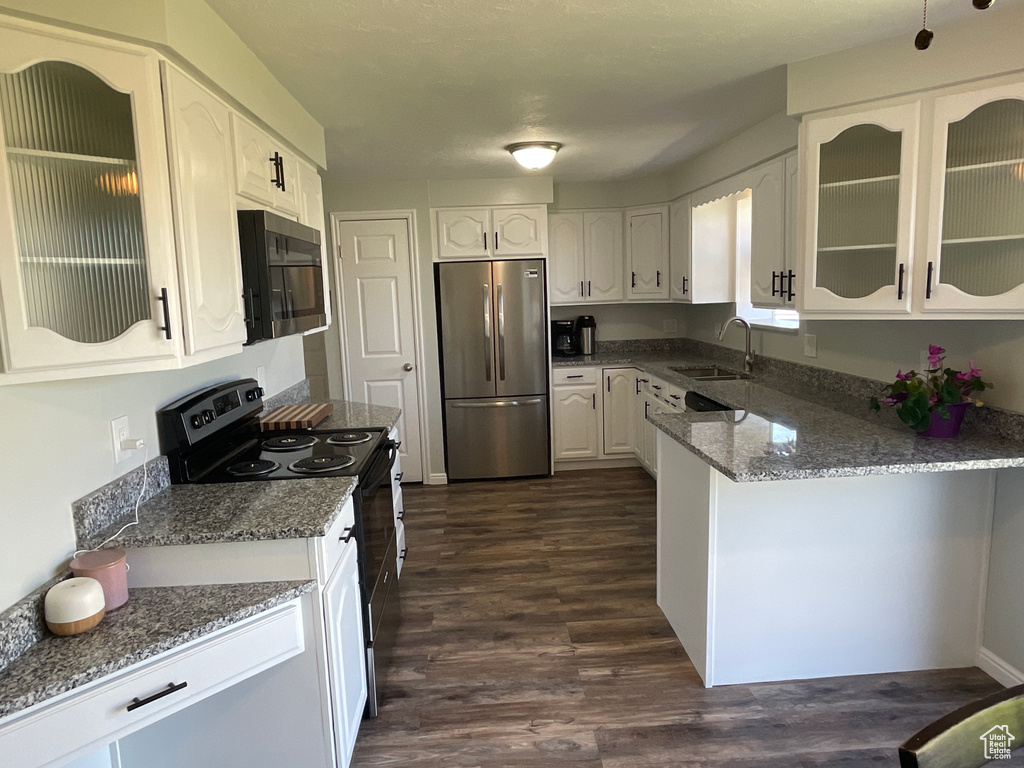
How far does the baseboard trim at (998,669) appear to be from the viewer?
2195 mm

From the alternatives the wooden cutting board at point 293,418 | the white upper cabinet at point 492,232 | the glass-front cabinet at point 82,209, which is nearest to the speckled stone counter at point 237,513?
the glass-front cabinet at point 82,209

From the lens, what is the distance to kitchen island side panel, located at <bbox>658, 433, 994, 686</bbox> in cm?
226

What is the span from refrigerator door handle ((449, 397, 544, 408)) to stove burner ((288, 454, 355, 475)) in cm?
252

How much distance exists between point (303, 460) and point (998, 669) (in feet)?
8.67

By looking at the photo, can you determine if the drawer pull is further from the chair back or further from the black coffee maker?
the black coffee maker

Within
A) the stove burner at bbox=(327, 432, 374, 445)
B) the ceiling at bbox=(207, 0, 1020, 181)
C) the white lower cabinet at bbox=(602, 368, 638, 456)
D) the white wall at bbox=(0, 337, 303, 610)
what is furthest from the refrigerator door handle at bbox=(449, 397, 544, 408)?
the white wall at bbox=(0, 337, 303, 610)

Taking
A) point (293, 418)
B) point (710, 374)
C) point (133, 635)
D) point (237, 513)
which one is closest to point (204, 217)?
point (237, 513)

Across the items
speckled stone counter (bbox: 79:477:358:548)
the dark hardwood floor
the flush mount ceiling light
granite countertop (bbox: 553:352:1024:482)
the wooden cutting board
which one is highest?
the flush mount ceiling light

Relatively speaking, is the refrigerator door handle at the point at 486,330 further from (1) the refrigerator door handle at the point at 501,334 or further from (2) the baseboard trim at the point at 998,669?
(2) the baseboard trim at the point at 998,669

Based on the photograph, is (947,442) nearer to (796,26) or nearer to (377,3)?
(796,26)

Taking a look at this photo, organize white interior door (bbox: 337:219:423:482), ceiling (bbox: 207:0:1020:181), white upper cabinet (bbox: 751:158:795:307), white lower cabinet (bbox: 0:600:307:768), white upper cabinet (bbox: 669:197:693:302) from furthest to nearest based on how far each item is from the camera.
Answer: white interior door (bbox: 337:219:423:482)
white upper cabinet (bbox: 669:197:693:302)
white upper cabinet (bbox: 751:158:795:307)
ceiling (bbox: 207:0:1020:181)
white lower cabinet (bbox: 0:600:307:768)

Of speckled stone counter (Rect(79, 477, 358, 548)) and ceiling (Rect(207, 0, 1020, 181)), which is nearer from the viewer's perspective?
speckled stone counter (Rect(79, 477, 358, 548))

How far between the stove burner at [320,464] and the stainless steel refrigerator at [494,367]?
2522mm

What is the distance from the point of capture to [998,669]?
227 centimetres
